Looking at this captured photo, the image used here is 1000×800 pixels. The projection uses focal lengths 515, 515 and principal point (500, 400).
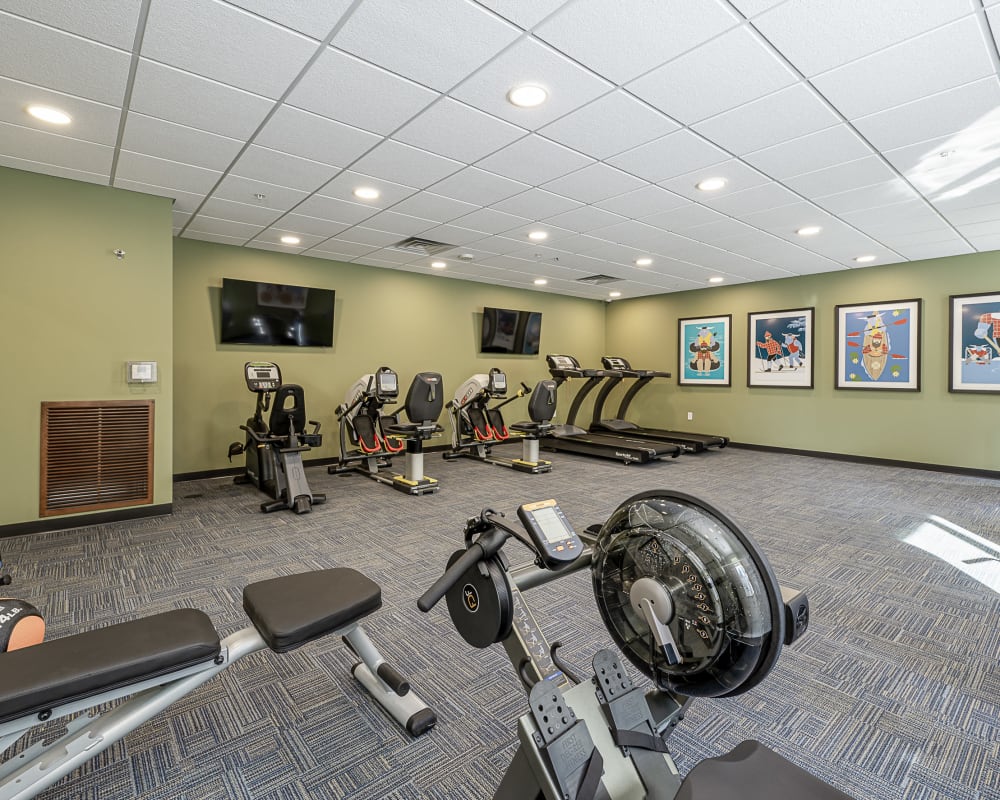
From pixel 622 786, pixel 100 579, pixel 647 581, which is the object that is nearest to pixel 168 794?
pixel 622 786

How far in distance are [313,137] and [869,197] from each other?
13.6 ft

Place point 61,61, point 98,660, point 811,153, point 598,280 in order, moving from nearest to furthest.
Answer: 1. point 98,660
2. point 61,61
3. point 811,153
4. point 598,280

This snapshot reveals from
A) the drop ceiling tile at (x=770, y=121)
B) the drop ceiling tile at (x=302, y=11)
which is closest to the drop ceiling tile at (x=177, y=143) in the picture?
the drop ceiling tile at (x=302, y=11)

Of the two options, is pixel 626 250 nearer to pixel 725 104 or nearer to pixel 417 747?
pixel 725 104

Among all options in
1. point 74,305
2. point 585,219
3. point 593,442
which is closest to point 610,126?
point 585,219

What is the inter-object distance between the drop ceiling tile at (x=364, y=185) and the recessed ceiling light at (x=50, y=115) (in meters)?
1.52

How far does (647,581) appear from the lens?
1.14m

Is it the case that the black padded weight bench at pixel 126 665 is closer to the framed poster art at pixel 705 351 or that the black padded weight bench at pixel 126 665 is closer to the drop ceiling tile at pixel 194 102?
the drop ceiling tile at pixel 194 102

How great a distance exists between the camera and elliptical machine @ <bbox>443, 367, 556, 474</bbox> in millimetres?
6344

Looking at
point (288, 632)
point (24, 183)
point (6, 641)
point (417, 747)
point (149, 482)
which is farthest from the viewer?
point (149, 482)

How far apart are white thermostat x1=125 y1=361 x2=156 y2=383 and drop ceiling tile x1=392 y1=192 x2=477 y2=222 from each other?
238cm

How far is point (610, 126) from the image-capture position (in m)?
2.95

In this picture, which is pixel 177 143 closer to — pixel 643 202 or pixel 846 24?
pixel 643 202

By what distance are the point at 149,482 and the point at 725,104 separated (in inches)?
191
